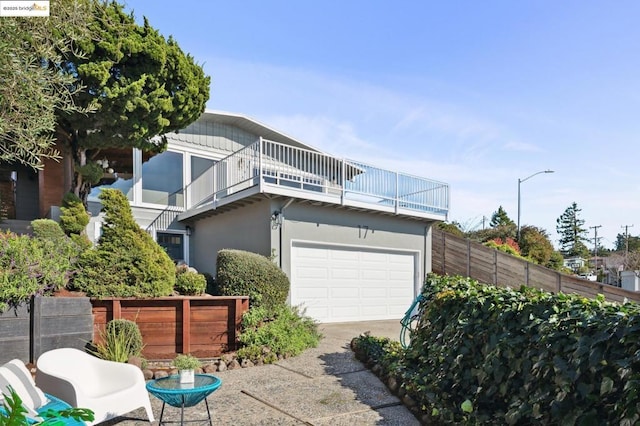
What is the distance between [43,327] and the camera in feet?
17.2

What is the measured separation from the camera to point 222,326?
21.9 feet

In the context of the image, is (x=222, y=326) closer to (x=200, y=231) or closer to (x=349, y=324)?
(x=349, y=324)

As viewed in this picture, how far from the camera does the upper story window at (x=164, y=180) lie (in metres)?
10.8

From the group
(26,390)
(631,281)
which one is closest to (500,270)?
(631,281)

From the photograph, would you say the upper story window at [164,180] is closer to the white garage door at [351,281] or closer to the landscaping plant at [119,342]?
the white garage door at [351,281]

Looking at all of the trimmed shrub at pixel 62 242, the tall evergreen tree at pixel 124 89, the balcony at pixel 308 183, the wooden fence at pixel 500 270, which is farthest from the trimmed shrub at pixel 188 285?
the wooden fence at pixel 500 270

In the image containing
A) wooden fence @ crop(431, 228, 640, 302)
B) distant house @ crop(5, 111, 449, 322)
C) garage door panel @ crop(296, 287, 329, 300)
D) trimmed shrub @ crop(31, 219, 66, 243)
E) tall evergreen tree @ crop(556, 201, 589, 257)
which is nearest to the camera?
trimmed shrub @ crop(31, 219, 66, 243)

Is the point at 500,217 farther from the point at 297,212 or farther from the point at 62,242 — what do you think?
the point at 62,242

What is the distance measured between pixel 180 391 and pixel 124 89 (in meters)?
5.55

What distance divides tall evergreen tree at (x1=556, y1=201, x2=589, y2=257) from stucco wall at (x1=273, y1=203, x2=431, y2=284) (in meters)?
39.0

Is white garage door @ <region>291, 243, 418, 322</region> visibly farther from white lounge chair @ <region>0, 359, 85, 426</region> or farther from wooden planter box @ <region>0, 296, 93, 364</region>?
white lounge chair @ <region>0, 359, 85, 426</region>

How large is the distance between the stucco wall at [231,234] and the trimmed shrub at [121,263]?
2.66 metres

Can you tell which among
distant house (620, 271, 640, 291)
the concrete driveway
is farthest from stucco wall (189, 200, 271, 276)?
distant house (620, 271, 640, 291)

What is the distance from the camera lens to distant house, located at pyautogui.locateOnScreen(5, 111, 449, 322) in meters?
9.17
